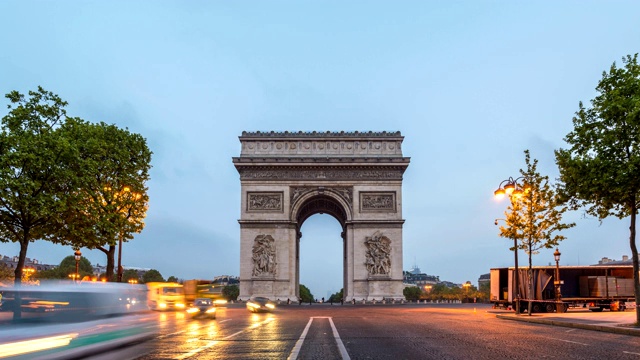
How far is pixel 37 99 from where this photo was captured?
34.2 m

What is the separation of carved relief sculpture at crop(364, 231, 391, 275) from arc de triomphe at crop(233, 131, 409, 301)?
10cm

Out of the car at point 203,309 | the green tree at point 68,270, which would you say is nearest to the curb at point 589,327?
the car at point 203,309

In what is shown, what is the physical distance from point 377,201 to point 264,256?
490 inches

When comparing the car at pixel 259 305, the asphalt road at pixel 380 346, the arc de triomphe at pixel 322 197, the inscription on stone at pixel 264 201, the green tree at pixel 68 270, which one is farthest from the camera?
the green tree at pixel 68 270

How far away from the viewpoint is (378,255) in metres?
58.1

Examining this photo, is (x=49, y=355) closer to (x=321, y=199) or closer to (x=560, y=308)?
(x=560, y=308)

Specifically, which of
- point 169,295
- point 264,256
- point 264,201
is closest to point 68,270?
point 264,201

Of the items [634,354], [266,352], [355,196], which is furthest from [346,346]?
[355,196]

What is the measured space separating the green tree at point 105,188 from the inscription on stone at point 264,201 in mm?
19586

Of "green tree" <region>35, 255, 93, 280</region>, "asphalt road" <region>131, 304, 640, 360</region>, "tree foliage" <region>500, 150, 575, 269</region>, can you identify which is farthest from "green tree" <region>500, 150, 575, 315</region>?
"green tree" <region>35, 255, 93, 280</region>

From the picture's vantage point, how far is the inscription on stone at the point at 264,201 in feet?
195

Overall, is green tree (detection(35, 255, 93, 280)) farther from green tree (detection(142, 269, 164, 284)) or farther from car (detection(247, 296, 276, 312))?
car (detection(247, 296, 276, 312))

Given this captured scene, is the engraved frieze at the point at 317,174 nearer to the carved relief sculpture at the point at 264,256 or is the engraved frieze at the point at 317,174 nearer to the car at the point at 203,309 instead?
the carved relief sculpture at the point at 264,256

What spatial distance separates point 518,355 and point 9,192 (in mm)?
27393
